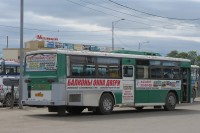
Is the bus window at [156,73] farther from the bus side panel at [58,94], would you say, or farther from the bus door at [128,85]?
the bus side panel at [58,94]

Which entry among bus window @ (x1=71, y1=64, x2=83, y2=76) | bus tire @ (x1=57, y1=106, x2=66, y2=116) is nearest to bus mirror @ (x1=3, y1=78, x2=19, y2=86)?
bus tire @ (x1=57, y1=106, x2=66, y2=116)

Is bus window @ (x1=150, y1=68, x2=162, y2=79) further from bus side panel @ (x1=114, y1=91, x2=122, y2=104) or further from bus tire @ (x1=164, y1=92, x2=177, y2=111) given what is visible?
bus side panel @ (x1=114, y1=91, x2=122, y2=104)

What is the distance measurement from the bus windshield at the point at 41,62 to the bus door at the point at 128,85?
413 centimetres

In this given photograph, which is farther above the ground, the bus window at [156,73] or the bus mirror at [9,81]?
the bus window at [156,73]

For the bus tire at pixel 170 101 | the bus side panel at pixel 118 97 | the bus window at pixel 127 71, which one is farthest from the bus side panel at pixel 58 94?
the bus tire at pixel 170 101

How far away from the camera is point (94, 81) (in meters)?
19.8

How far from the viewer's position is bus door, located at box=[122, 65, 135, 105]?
21.3 metres

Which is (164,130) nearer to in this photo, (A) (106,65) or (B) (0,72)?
(A) (106,65)

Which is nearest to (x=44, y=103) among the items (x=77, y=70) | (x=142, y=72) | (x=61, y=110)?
(x=61, y=110)

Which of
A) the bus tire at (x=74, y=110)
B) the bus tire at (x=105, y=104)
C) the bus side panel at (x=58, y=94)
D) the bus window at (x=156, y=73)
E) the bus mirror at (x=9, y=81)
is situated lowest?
the bus tire at (x=74, y=110)

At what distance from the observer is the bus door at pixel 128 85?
21344 mm

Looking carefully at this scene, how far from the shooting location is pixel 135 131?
46.1 feet

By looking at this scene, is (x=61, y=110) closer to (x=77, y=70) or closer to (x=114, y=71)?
(x=77, y=70)

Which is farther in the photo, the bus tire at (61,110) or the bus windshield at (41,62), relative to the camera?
the bus tire at (61,110)
